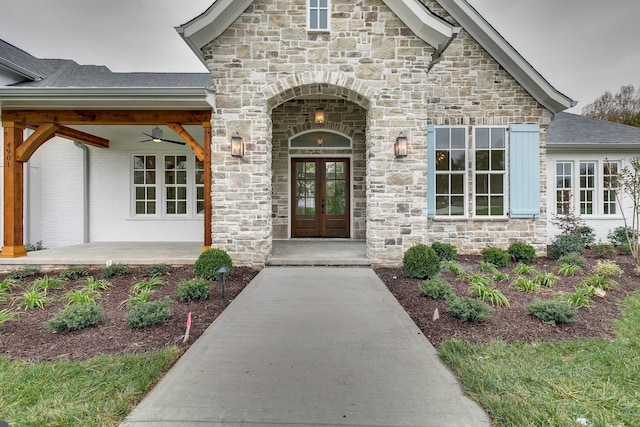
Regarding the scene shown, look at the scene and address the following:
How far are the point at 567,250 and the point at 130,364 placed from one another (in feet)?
28.7

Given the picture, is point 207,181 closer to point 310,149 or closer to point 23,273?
point 310,149

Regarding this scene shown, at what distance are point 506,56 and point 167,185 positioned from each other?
31.2ft

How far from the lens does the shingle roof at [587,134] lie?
874 cm

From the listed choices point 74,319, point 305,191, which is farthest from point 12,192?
point 305,191

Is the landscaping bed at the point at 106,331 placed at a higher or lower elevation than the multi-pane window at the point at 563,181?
lower

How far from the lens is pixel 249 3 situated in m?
5.86

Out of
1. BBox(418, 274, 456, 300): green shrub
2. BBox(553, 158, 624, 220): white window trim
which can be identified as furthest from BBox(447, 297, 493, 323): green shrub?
BBox(553, 158, 624, 220): white window trim

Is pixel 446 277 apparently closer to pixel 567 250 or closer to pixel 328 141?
pixel 567 250

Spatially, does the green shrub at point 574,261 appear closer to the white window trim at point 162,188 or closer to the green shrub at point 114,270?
the green shrub at point 114,270

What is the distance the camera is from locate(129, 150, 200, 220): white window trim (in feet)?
28.7

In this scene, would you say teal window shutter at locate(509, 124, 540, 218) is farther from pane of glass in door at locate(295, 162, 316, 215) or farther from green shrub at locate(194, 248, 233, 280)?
Result: green shrub at locate(194, 248, 233, 280)

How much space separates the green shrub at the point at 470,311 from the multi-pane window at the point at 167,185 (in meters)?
7.34

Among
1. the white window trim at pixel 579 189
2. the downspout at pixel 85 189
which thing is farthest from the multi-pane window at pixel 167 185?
the white window trim at pixel 579 189

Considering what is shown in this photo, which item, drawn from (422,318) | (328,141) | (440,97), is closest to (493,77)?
(440,97)
